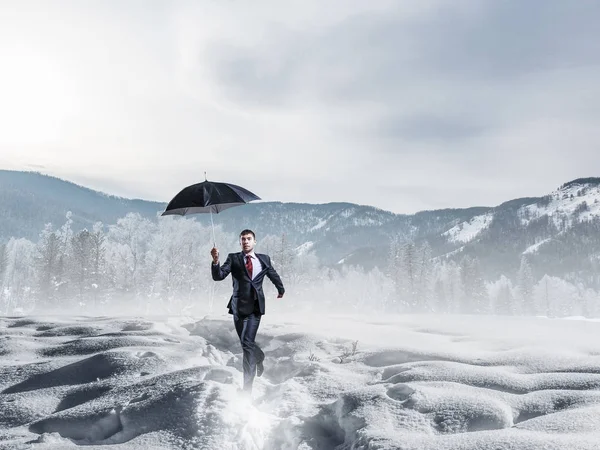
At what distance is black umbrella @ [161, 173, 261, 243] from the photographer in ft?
20.7

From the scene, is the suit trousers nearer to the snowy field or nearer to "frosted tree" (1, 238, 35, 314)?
the snowy field

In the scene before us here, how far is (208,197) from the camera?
6328 millimetres

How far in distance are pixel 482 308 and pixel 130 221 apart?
176 ft

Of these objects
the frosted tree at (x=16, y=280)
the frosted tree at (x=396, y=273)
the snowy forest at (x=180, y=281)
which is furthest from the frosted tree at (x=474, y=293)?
the frosted tree at (x=16, y=280)

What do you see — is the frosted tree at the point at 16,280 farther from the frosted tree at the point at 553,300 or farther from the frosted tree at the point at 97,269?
the frosted tree at the point at 553,300

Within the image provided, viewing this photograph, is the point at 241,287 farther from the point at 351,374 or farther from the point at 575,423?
the point at 575,423

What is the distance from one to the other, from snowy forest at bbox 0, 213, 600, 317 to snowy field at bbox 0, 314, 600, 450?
1748 inches

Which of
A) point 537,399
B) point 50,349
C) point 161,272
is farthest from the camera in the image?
point 161,272

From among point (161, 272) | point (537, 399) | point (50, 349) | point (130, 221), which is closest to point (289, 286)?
point (161, 272)

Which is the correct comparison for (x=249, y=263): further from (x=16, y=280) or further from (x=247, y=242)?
(x=16, y=280)

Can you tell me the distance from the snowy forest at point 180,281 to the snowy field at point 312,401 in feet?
146

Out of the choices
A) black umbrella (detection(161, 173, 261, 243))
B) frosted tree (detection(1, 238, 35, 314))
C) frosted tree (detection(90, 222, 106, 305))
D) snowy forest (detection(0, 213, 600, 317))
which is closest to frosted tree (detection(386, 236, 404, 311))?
snowy forest (detection(0, 213, 600, 317))

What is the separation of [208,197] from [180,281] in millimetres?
50724

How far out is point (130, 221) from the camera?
6475 centimetres
